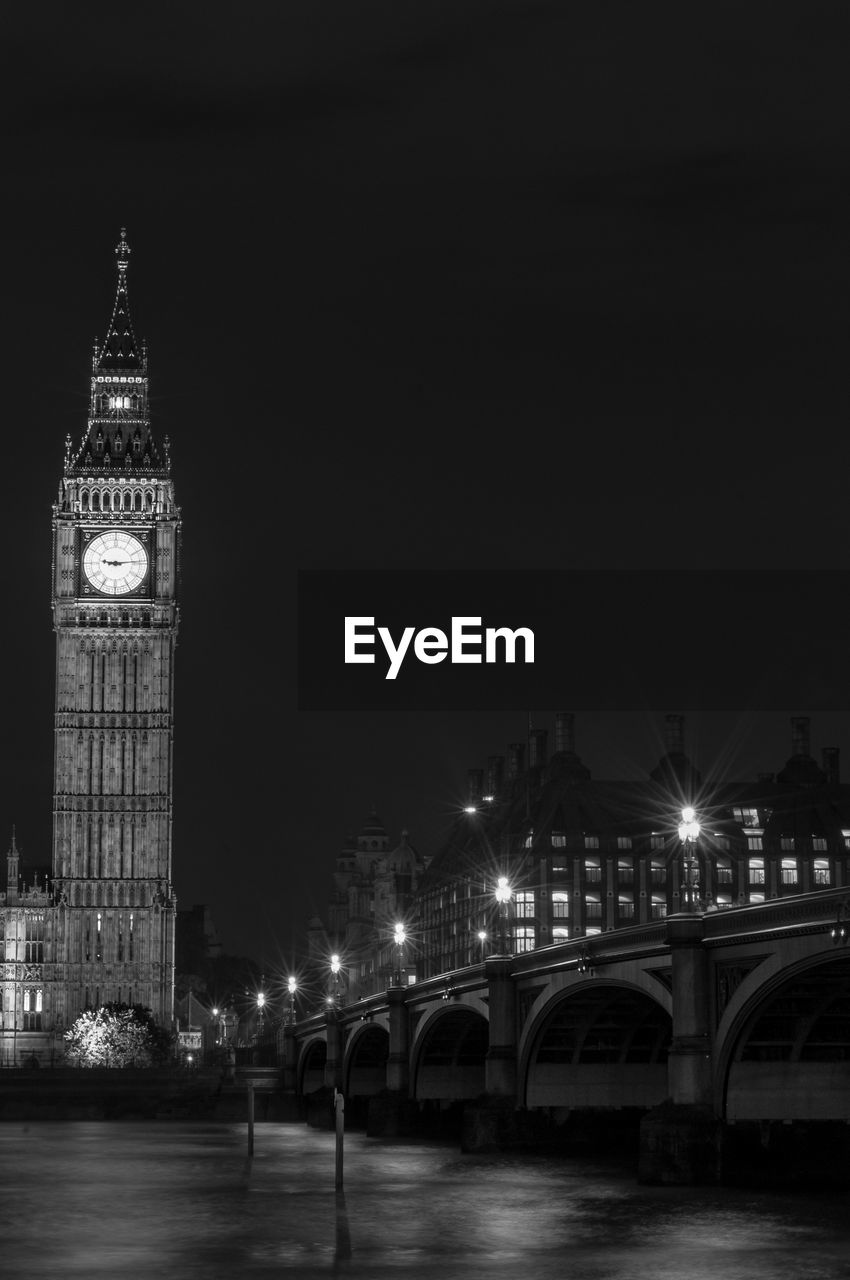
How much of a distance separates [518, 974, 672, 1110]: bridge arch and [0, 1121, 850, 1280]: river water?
395cm

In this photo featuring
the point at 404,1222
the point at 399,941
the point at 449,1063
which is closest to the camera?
the point at 404,1222

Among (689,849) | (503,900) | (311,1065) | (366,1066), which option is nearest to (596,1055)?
(503,900)

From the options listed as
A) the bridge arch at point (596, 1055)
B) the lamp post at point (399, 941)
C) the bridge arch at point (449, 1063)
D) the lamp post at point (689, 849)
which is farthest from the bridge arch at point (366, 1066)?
the lamp post at point (689, 849)

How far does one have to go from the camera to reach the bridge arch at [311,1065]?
498ft

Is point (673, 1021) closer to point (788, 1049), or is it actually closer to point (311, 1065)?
point (788, 1049)

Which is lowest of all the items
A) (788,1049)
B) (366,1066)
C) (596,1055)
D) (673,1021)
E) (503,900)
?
(788,1049)

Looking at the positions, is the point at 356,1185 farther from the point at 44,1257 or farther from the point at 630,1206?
the point at 44,1257

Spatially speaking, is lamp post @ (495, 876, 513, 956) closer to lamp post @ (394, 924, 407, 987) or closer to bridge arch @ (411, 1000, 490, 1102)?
bridge arch @ (411, 1000, 490, 1102)

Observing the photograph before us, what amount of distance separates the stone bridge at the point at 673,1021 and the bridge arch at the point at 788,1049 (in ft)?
0.20

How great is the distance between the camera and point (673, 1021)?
73.1 m

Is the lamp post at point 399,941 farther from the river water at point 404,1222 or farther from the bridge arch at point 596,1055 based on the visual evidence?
the river water at point 404,1222

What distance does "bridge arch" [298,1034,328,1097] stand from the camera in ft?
498

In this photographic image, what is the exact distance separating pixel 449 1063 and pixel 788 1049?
144ft

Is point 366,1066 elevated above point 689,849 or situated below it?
below
